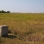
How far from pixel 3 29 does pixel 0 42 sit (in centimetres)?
268

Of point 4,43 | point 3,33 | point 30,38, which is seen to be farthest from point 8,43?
point 30,38

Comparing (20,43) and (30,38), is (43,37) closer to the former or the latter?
(30,38)

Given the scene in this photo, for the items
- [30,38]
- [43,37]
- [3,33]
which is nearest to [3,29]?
[3,33]

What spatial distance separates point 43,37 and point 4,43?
3.87 meters

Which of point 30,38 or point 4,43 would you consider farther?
point 30,38

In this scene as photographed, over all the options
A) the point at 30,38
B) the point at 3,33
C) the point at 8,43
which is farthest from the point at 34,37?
the point at 8,43

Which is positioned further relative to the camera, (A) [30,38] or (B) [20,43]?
(A) [30,38]

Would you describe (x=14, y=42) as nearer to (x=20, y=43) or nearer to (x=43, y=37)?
(x=20, y=43)

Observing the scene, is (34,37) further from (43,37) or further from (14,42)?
(14,42)

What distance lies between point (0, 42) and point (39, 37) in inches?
158

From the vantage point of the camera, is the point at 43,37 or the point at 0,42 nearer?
the point at 0,42

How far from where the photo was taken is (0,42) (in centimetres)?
998

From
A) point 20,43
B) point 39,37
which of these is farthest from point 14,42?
point 39,37

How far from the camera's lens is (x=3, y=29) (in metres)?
12.6
